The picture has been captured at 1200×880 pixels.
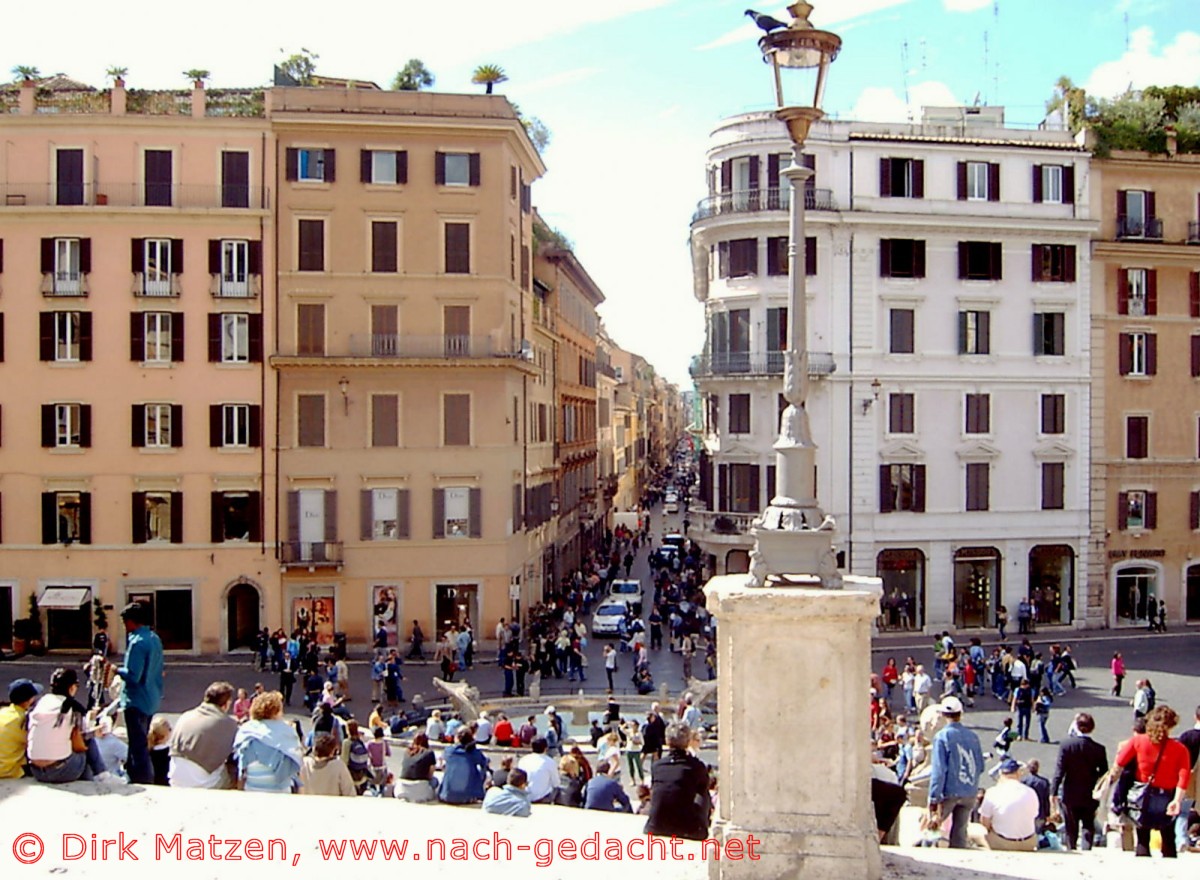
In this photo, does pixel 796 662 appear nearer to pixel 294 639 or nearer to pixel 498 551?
pixel 294 639

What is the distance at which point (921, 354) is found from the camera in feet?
131

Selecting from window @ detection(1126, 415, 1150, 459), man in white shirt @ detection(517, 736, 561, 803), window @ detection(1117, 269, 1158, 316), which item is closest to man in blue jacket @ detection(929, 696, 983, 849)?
man in white shirt @ detection(517, 736, 561, 803)

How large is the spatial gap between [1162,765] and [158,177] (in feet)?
110

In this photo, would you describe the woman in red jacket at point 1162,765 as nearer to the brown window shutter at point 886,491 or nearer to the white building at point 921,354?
the white building at point 921,354

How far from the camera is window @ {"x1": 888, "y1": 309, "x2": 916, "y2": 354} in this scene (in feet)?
131

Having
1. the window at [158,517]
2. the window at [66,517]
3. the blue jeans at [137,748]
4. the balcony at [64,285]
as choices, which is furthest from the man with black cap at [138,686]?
the balcony at [64,285]

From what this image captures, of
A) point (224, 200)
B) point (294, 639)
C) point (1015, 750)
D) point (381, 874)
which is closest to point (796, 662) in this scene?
point (381, 874)

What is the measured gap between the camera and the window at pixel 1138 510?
41.6 meters

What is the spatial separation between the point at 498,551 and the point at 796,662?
30.2 m

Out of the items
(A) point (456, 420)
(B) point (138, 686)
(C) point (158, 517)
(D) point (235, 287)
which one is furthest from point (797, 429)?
(C) point (158, 517)

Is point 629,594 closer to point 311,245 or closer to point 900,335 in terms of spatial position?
point 900,335

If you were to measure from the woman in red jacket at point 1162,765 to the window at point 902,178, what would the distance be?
3118 centimetres

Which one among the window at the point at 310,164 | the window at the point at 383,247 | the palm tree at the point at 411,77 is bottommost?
the window at the point at 383,247

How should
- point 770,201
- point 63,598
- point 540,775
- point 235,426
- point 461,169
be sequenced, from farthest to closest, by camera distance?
1. point 770,201
2. point 461,169
3. point 235,426
4. point 63,598
5. point 540,775
